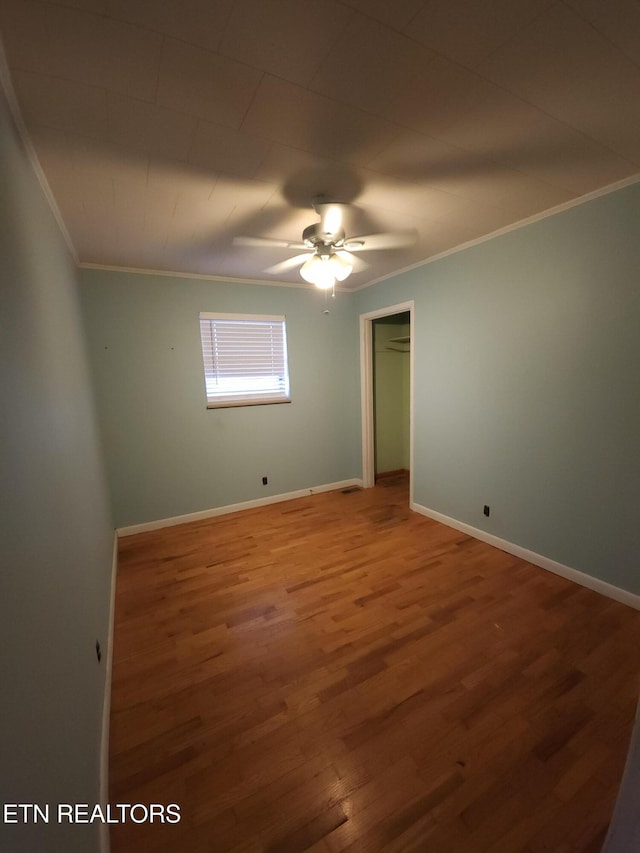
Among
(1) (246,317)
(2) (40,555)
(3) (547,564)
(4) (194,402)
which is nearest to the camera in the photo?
(2) (40,555)

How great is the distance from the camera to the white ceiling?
917 mm

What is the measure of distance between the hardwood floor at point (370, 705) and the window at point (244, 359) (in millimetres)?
1717

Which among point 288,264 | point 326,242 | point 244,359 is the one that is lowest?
point 244,359

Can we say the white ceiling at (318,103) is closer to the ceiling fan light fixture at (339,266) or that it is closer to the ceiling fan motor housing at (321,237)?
the ceiling fan motor housing at (321,237)

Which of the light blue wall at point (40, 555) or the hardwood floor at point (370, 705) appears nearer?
the light blue wall at point (40, 555)

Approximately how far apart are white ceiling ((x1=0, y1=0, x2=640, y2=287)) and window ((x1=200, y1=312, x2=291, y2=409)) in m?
1.34

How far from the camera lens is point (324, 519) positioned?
11.1 feet

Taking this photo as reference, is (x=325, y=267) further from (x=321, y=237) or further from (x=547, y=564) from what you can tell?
(x=547, y=564)

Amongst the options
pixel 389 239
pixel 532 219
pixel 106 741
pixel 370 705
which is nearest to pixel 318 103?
pixel 389 239

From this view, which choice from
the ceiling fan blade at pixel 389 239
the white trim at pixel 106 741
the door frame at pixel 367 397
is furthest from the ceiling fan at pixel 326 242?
the white trim at pixel 106 741

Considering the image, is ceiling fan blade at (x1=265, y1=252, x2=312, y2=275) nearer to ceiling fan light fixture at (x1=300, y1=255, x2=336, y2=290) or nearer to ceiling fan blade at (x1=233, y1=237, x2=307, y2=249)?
ceiling fan blade at (x1=233, y1=237, x2=307, y2=249)

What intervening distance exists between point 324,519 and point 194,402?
5.77 feet

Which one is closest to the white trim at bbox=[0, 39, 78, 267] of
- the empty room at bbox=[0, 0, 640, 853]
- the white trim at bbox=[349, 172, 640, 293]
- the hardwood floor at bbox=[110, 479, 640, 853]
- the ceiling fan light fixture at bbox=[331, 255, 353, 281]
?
the empty room at bbox=[0, 0, 640, 853]

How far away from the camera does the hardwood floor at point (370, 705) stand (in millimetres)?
1097
